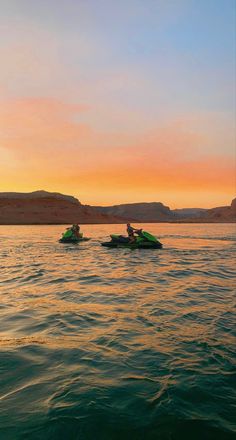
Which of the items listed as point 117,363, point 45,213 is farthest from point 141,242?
point 45,213

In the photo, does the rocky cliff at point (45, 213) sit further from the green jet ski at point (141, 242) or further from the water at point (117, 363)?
the water at point (117, 363)

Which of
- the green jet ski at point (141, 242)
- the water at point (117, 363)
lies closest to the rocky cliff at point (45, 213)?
the green jet ski at point (141, 242)

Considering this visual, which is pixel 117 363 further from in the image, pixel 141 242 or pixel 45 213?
pixel 45 213

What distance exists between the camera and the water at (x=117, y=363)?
161 inches

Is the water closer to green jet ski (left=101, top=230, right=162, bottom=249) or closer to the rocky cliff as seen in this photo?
green jet ski (left=101, top=230, right=162, bottom=249)

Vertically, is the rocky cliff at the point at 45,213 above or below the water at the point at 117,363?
above

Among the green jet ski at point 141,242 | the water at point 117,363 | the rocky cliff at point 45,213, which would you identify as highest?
the rocky cliff at point 45,213

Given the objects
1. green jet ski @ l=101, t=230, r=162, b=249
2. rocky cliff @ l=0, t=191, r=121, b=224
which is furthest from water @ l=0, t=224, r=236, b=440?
rocky cliff @ l=0, t=191, r=121, b=224

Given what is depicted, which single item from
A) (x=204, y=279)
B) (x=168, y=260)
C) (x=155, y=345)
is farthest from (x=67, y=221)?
(x=155, y=345)

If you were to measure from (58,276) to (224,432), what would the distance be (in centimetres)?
1200

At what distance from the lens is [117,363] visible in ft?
18.9

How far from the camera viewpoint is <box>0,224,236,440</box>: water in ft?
13.4

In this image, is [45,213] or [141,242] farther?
[45,213]

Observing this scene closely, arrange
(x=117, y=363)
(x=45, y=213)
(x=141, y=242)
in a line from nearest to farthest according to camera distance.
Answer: (x=117, y=363)
(x=141, y=242)
(x=45, y=213)
